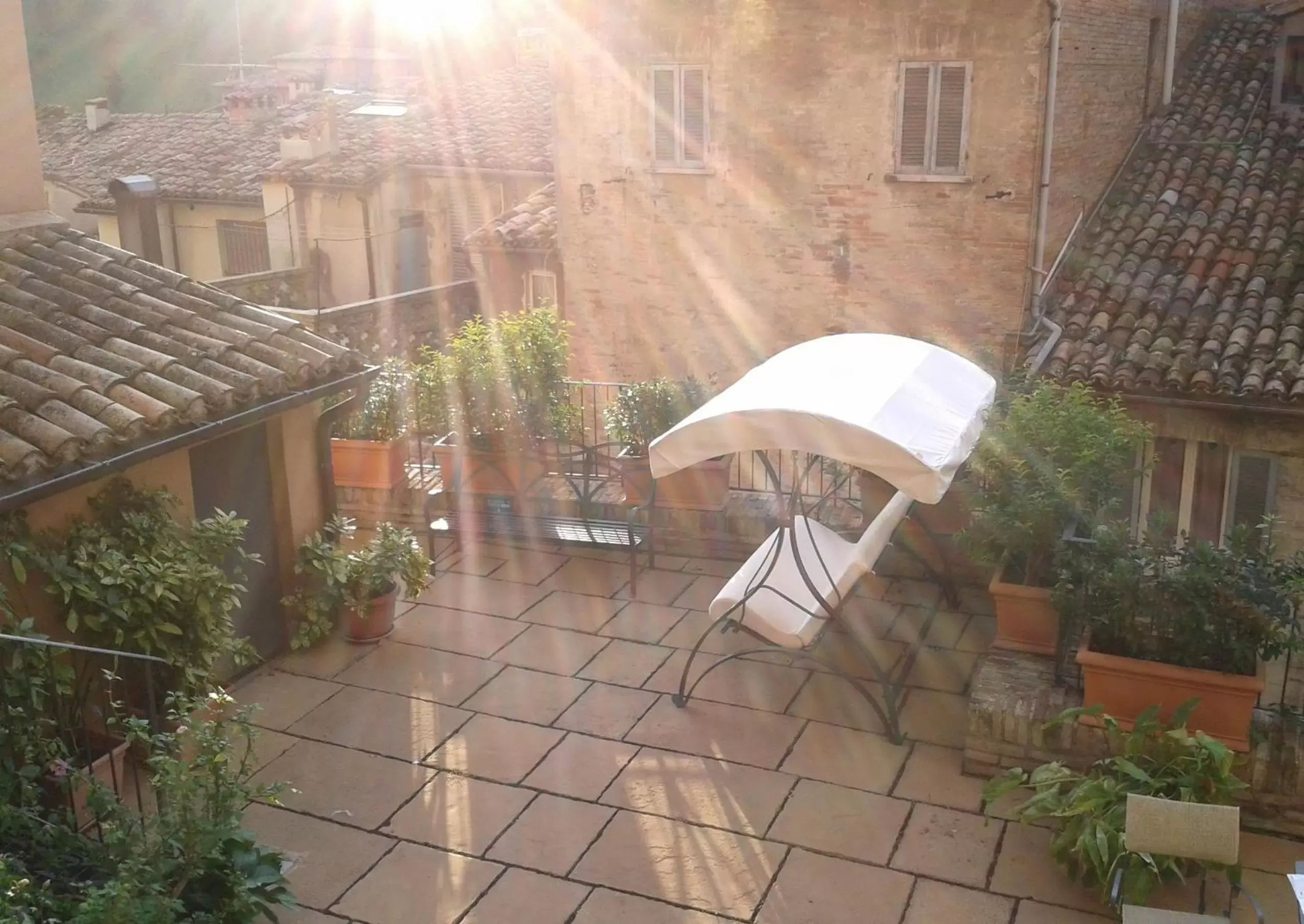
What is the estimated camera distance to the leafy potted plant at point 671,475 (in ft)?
28.7

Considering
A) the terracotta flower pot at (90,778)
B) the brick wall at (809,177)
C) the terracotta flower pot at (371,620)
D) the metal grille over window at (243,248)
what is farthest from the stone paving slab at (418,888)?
the metal grille over window at (243,248)

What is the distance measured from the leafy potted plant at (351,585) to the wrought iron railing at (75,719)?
1415mm

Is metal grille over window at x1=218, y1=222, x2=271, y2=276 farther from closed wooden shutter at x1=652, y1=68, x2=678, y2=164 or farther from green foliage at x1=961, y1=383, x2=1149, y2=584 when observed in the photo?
green foliage at x1=961, y1=383, x2=1149, y2=584

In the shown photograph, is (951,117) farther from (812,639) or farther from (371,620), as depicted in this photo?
(371,620)

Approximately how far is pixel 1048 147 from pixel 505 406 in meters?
5.55

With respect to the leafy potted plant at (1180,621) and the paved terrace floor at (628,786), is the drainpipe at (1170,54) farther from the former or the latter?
the leafy potted plant at (1180,621)

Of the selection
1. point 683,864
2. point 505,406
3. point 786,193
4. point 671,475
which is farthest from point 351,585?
point 786,193

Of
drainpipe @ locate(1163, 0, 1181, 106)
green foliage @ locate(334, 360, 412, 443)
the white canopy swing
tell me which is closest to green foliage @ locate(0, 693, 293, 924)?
the white canopy swing

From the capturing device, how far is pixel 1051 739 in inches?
236

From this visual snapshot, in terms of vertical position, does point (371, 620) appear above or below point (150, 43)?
below

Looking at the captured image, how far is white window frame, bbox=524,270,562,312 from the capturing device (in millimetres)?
15273

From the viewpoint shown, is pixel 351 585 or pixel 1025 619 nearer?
pixel 1025 619

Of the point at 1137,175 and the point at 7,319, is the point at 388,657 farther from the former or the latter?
the point at 1137,175

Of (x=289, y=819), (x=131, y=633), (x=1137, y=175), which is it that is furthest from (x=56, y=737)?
(x=1137, y=175)
